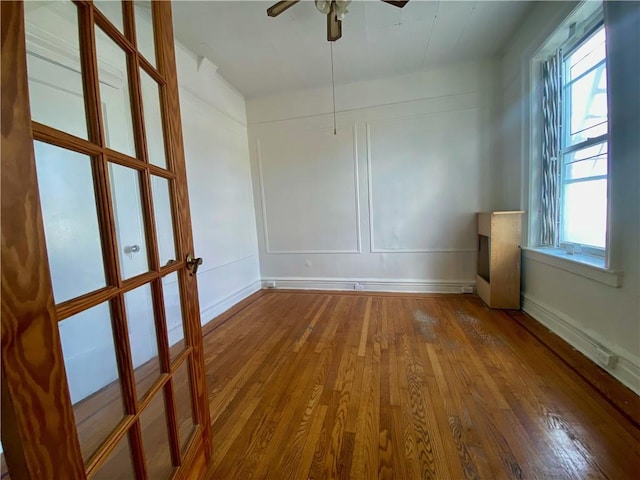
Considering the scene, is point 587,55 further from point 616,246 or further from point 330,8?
point 330,8

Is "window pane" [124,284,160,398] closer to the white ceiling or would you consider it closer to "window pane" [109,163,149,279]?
"window pane" [109,163,149,279]

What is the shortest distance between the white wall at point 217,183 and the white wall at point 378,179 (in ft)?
0.97

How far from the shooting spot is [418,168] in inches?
133

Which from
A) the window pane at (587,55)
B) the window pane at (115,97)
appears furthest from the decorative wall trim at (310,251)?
the window pane at (115,97)

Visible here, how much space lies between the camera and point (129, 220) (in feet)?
3.47

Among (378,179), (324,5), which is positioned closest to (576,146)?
(378,179)

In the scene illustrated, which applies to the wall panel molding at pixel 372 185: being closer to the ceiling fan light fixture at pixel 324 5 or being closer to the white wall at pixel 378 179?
the white wall at pixel 378 179

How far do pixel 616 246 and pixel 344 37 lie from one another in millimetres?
2785

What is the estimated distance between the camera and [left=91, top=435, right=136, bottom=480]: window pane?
28.5 inches

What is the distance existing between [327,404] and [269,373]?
54cm

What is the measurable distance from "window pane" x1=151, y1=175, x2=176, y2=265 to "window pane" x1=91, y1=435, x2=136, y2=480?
2.04 ft

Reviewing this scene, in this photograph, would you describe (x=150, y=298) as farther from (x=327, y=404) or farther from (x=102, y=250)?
(x=327, y=404)

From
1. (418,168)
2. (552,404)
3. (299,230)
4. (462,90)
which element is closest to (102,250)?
(552,404)

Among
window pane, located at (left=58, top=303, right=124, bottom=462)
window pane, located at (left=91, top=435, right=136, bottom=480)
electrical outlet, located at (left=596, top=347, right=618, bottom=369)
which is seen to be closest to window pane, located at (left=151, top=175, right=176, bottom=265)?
window pane, located at (left=58, top=303, right=124, bottom=462)
